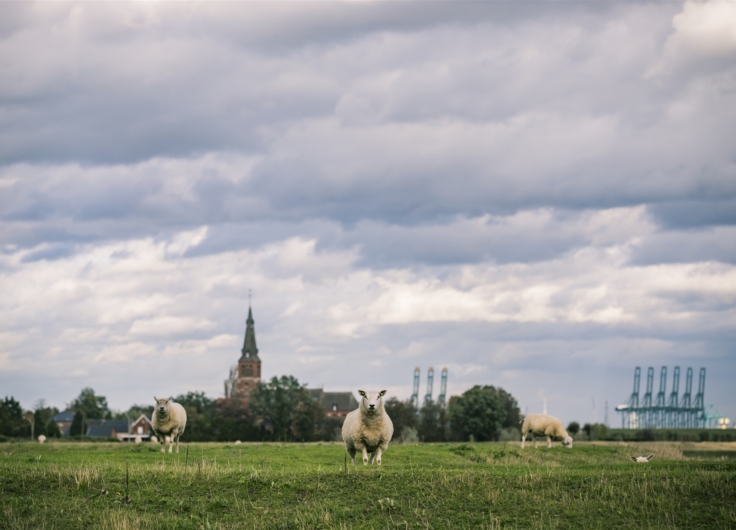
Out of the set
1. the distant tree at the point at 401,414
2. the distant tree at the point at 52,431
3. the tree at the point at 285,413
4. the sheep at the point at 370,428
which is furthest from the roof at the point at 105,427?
the sheep at the point at 370,428

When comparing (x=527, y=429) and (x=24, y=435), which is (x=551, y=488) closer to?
(x=527, y=429)

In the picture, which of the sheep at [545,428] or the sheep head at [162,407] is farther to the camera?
the sheep at [545,428]

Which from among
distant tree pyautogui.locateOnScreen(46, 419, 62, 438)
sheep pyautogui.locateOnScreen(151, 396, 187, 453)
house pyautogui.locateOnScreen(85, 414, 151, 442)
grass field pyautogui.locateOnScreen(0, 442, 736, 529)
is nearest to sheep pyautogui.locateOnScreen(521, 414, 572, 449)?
sheep pyautogui.locateOnScreen(151, 396, 187, 453)

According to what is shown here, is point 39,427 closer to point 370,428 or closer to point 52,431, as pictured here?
point 52,431

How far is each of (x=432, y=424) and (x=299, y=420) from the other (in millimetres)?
22115

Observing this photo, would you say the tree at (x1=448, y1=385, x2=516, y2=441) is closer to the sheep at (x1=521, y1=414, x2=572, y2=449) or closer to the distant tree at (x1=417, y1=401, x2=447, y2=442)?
the distant tree at (x1=417, y1=401, x2=447, y2=442)

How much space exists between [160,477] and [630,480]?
13.7 meters

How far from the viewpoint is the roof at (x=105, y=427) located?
174 meters

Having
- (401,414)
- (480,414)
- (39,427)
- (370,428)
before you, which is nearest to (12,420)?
(39,427)

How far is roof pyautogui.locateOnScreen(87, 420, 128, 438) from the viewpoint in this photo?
173500 mm

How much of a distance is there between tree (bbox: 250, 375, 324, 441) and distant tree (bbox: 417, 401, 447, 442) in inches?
663

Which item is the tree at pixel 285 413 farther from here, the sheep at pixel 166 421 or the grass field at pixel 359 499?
the grass field at pixel 359 499

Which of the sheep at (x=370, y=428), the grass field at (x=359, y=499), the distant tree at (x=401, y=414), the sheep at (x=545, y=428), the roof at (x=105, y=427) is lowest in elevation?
the roof at (x=105, y=427)

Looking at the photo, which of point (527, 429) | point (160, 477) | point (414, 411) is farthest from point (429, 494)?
point (414, 411)
